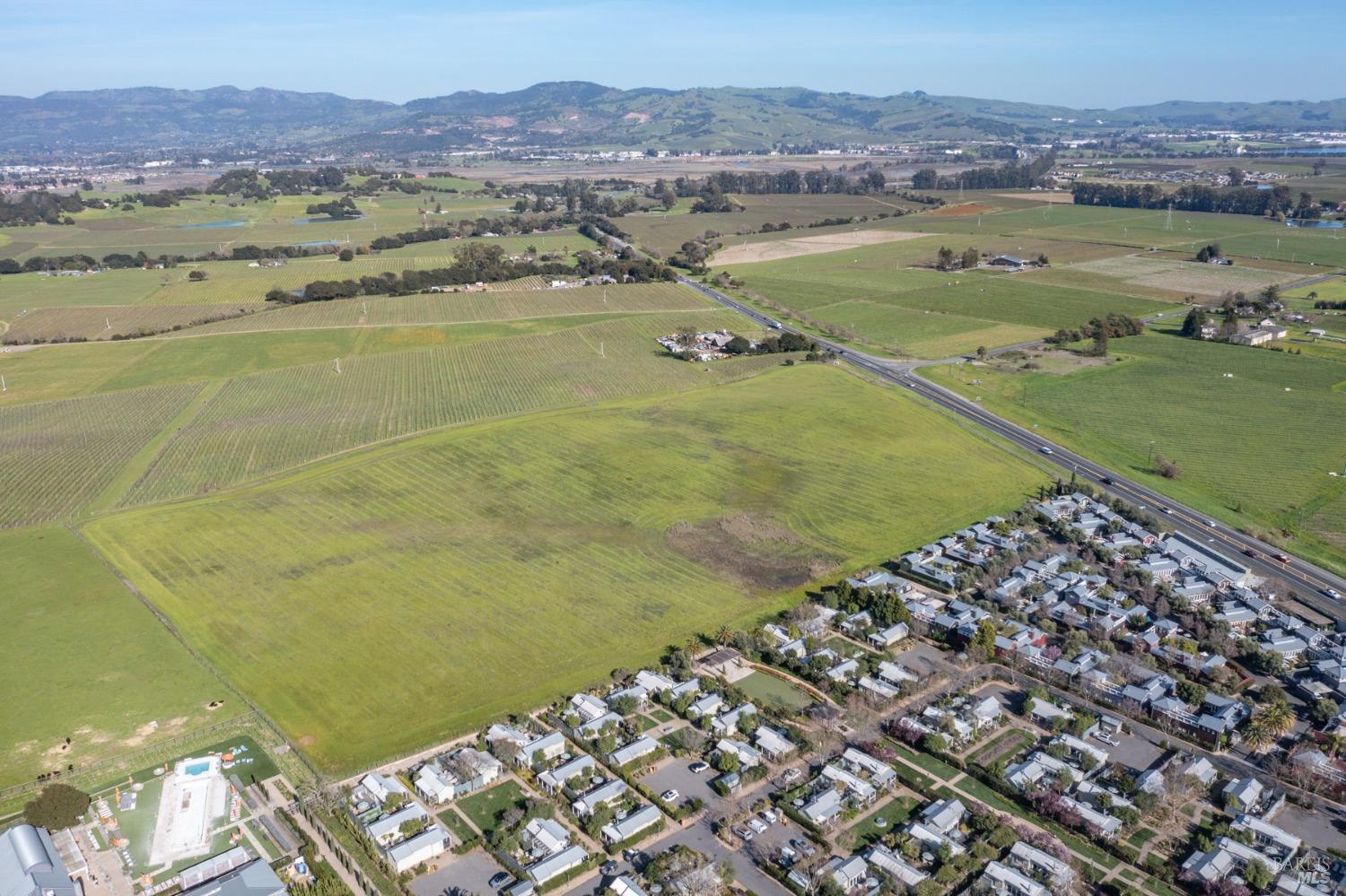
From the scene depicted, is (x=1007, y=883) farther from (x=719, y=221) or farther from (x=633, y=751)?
(x=719, y=221)

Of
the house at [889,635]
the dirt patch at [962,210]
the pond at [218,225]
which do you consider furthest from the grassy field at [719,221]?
the house at [889,635]

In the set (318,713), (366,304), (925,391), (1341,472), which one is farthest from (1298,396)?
(366,304)

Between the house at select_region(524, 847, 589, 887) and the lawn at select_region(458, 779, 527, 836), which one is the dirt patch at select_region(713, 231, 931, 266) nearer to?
the lawn at select_region(458, 779, 527, 836)

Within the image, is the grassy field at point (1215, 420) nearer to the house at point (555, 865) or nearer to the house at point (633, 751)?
the house at point (633, 751)

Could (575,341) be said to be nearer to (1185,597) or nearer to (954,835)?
(1185,597)

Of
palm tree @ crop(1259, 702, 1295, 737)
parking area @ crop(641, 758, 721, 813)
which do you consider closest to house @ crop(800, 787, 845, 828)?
parking area @ crop(641, 758, 721, 813)

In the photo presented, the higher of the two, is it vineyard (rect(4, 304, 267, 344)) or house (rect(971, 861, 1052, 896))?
vineyard (rect(4, 304, 267, 344))
